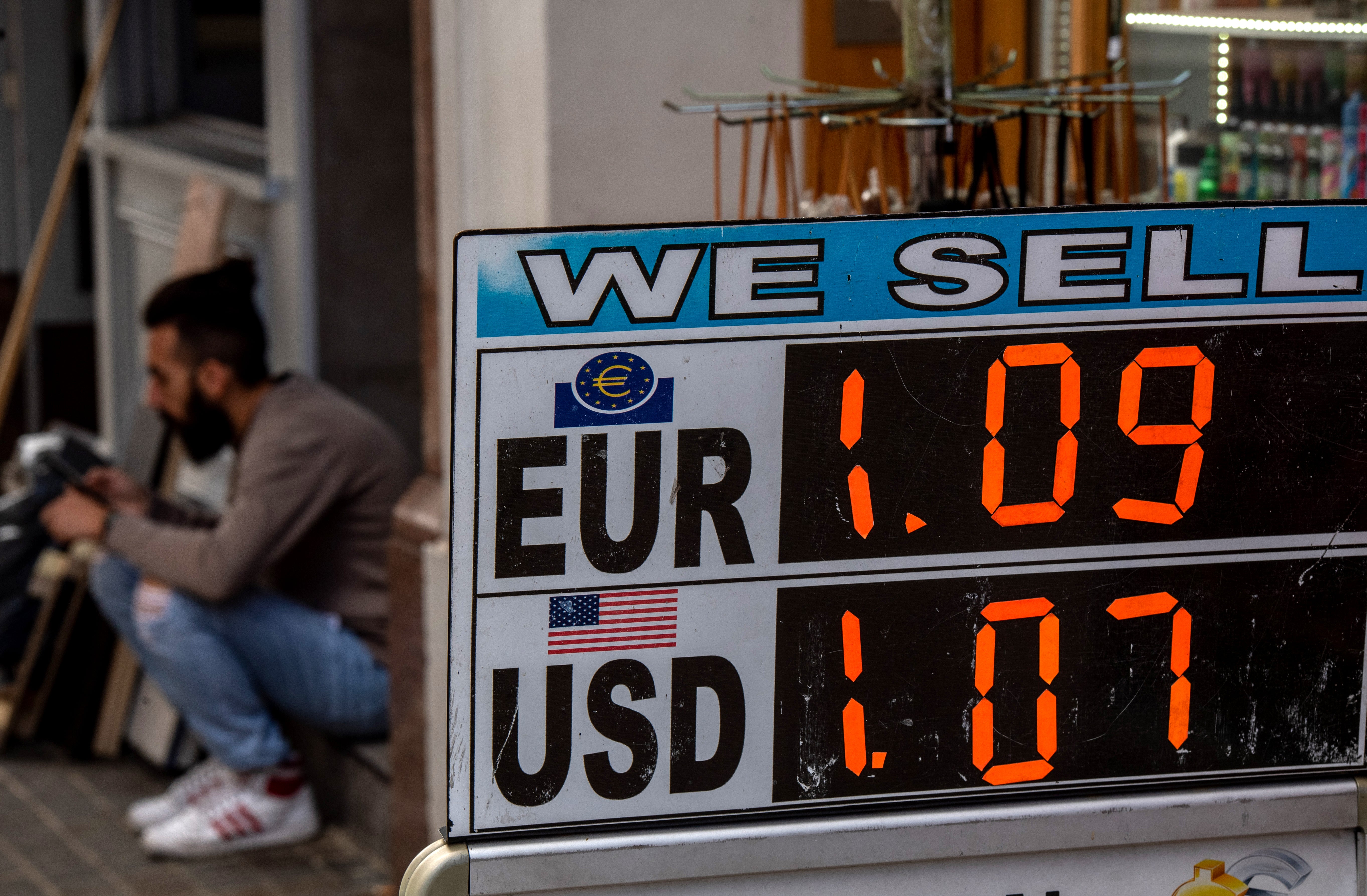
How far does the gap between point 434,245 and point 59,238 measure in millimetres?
4815

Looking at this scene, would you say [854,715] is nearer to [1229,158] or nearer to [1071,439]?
[1071,439]

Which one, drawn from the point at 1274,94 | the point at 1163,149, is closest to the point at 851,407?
the point at 1163,149

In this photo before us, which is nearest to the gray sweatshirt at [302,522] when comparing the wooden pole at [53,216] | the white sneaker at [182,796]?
the white sneaker at [182,796]

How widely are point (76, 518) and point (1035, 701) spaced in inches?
138

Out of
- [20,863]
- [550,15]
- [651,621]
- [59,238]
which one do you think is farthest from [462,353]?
[59,238]

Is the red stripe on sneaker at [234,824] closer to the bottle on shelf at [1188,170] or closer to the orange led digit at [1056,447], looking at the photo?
the bottle on shelf at [1188,170]

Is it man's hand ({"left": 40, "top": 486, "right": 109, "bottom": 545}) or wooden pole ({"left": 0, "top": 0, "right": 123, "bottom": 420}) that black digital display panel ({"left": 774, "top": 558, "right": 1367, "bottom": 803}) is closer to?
man's hand ({"left": 40, "top": 486, "right": 109, "bottom": 545})

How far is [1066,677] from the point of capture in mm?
1615

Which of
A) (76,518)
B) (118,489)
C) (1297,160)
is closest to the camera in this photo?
(1297,160)

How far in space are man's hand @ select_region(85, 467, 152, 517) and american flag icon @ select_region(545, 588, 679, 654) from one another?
359cm

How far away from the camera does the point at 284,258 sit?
5.63 m

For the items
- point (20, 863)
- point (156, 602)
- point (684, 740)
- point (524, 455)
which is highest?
point (524, 455)

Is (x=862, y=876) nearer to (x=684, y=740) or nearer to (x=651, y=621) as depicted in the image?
(x=684, y=740)

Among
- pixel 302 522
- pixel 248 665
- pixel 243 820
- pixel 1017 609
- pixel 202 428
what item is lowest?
pixel 243 820
